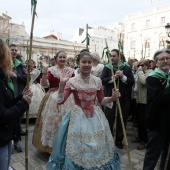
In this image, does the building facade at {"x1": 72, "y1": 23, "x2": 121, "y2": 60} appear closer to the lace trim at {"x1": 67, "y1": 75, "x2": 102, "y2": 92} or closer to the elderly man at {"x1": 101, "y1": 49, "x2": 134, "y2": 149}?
the elderly man at {"x1": 101, "y1": 49, "x2": 134, "y2": 149}

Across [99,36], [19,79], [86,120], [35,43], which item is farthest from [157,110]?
[99,36]

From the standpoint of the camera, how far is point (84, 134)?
7.21 ft

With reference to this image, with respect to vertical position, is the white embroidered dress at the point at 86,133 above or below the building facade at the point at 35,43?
below

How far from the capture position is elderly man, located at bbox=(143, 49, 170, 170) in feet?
7.55

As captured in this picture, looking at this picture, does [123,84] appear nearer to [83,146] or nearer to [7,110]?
[83,146]

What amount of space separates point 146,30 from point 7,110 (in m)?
36.7

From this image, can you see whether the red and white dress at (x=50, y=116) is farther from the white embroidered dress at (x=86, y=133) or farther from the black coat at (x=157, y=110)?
the black coat at (x=157, y=110)

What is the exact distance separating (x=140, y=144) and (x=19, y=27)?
75.1 feet

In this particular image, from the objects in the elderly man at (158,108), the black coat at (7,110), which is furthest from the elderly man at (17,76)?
the elderly man at (158,108)

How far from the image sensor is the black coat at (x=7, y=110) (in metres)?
1.61

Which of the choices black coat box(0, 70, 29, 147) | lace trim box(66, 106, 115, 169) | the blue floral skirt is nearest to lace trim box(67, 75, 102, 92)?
the blue floral skirt

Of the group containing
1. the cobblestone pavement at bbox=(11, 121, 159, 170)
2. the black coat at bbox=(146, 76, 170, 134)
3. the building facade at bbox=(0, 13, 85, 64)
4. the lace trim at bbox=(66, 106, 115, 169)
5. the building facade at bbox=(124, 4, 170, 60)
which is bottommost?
the cobblestone pavement at bbox=(11, 121, 159, 170)

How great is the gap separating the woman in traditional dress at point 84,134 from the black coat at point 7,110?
0.63 meters

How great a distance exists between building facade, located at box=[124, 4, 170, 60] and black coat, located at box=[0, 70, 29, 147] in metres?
31.2
